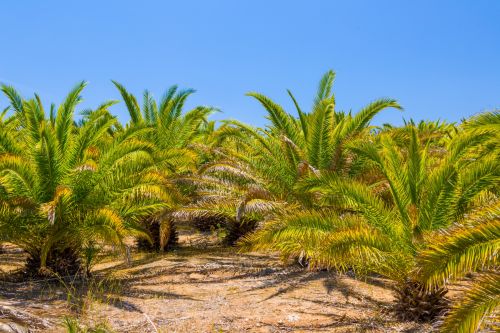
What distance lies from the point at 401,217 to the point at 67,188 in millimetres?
4952

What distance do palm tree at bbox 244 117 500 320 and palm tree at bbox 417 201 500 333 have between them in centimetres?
174

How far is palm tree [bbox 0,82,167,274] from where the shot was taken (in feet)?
26.4

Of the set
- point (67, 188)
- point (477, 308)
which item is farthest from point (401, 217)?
point (67, 188)

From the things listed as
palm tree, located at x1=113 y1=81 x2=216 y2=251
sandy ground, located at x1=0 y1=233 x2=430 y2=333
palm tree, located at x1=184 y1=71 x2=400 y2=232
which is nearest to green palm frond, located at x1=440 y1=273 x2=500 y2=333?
sandy ground, located at x1=0 y1=233 x2=430 y2=333

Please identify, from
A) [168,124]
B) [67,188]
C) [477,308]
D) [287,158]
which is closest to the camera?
[477,308]

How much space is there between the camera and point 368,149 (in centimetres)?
733

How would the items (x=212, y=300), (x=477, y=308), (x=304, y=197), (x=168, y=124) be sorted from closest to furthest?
(x=477, y=308)
(x=212, y=300)
(x=304, y=197)
(x=168, y=124)

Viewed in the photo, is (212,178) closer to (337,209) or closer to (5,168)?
(337,209)

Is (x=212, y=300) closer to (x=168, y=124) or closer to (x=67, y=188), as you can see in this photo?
(x=67, y=188)

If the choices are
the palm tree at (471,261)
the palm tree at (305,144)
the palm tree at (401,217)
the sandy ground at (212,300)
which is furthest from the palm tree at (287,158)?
the palm tree at (471,261)

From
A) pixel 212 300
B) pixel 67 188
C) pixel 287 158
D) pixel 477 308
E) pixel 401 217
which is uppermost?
pixel 287 158

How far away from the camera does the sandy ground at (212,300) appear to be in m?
6.34

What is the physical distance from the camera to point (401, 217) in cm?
670

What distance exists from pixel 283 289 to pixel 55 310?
133 inches
